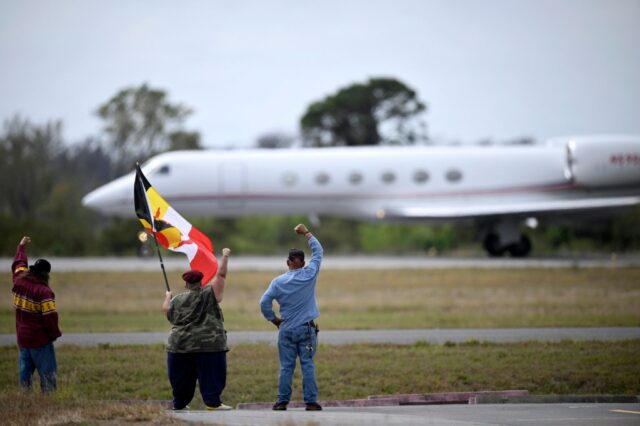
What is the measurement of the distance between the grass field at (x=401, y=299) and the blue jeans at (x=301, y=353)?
799 cm

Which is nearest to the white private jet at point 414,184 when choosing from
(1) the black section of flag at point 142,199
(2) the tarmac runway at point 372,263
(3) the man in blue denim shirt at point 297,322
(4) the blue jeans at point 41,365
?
(2) the tarmac runway at point 372,263

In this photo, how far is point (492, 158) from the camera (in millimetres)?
35844

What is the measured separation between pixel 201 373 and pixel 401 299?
44.2 ft

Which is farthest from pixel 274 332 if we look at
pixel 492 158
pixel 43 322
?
pixel 492 158

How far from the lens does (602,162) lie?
35.5 metres

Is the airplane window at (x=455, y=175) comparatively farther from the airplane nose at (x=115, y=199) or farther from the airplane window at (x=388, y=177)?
the airplane nose at (x=115, y=199)

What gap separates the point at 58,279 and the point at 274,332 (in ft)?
39.7

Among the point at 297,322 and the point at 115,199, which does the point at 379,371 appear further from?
the point at 115,199

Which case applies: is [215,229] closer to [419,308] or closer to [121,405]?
[419,308]

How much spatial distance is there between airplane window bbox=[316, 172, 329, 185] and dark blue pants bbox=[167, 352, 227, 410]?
957 inches

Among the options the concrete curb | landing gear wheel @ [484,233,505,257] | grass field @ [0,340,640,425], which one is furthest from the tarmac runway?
the concrete curb

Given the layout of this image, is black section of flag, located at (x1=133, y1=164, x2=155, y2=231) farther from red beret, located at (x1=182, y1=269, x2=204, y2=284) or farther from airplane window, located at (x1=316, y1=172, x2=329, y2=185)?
airplane window, located at (x1=316, y1=172, x2=329, y2=185)

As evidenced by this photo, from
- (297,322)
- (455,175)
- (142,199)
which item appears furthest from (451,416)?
(455,175)

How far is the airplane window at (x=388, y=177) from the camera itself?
3509 centimetres
